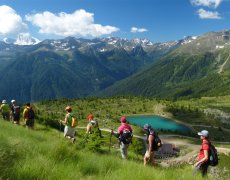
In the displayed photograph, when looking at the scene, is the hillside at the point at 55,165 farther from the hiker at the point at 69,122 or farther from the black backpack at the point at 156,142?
the hiker at the point at 69,122

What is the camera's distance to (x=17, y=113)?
35.6 m

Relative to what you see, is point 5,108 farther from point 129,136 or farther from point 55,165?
point 55,165

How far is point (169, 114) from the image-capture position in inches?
7795

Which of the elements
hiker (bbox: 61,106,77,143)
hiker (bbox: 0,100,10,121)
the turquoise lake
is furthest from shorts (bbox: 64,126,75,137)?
the turquoise lake

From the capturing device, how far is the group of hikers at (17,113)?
31.9 m

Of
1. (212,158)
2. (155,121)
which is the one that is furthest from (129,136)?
(155,121)

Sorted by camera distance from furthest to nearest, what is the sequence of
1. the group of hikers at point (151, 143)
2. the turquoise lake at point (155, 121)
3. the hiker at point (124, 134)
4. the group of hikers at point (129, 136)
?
the turquoise lake at point (155, 121) < the hiker at point (124, 134) < the group of hikers at point (129, 136) < the group of hikers at point (151, 143)

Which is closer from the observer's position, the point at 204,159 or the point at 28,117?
the point at 204,159

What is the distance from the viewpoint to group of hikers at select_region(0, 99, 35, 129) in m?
31.9

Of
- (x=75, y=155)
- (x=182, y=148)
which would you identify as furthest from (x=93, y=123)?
(x=182, y=148)

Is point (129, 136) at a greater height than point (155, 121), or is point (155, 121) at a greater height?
point (129, 136)

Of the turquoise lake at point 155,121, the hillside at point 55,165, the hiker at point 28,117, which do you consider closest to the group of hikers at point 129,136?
the hiker at point 28,117

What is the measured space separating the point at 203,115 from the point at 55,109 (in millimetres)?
77561

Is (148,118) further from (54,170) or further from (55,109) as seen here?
(54,170)
